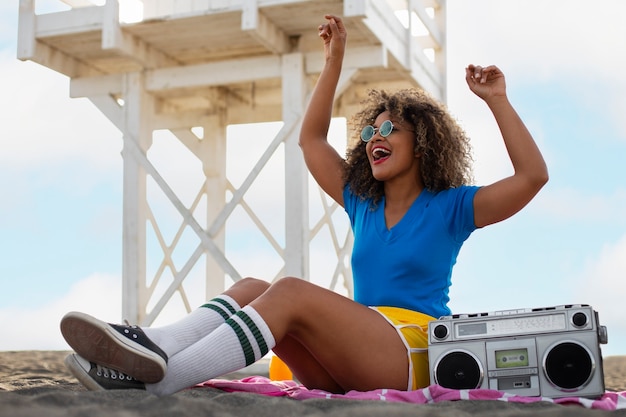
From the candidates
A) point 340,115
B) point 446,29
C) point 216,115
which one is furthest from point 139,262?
point 446,29

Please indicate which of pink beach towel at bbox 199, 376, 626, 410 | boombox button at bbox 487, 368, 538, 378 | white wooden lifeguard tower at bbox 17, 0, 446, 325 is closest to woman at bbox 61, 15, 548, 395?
pink beach towel at bbox 199, 376, 626, 410

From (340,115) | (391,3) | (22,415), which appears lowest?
(22,415)

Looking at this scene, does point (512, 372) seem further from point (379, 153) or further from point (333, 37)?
point (333, 37)

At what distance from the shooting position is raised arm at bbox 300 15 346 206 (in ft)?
10.4

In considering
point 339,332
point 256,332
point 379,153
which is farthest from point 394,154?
point 256,332

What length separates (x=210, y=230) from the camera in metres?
6.96

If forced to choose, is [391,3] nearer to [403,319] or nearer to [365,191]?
[365,191]

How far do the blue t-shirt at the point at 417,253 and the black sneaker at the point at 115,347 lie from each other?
73 cm

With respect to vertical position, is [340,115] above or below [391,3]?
below

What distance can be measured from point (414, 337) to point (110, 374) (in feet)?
2.82

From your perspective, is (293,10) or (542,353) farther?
(293,10)

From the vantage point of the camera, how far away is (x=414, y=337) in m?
2.56

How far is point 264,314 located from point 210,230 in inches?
183

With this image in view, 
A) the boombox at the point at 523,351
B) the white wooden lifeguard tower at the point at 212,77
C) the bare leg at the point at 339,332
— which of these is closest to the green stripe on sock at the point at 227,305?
the bare leg at the point at 339,332
